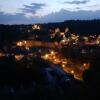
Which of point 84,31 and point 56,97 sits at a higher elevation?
point 56,97

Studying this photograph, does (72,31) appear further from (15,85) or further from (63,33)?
(15,85)

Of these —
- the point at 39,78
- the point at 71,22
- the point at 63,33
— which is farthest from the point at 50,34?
the point at 39,78

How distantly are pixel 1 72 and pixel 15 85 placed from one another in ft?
5.65

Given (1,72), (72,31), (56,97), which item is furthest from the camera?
(72,31)

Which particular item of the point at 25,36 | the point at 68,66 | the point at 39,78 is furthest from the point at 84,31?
the point at 39,78

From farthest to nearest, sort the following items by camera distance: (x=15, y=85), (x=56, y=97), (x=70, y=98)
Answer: (x=15, y=85) < (x=56, y=97) < (x=70, y=98)

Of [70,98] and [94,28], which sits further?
[94,28]

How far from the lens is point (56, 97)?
10.2 metres

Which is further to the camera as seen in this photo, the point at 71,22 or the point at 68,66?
the point at 71,22

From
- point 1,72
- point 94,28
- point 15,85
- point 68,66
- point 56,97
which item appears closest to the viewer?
point 56,97

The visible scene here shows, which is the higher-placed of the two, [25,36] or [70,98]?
[70,98]

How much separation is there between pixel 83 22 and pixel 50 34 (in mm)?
9346

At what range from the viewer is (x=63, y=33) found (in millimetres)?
83062

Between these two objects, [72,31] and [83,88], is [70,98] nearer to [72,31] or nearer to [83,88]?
[83,88]
